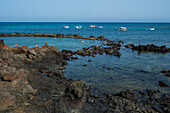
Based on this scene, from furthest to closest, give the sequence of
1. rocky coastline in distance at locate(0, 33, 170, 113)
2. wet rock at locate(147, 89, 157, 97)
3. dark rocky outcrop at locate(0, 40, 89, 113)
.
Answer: wet rock at locate(147, 89, 157, 97) < rocky coastline in distance at locate(0, 33, 170, 113) < dark rocky outcrop at locate(0, 40, 89, 113)

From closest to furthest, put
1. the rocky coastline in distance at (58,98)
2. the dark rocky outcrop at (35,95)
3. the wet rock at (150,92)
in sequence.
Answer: the dark rocky outcrop at (35,95) < the rocky coastline in distance at (58,98) < the wet rock at (150,92)

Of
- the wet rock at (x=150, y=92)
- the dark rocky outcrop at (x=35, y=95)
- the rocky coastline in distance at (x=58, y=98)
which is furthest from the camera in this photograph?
the wet rock at (x=150, y=92)

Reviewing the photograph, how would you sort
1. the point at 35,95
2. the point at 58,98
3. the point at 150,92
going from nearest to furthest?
1. the point at 35,95
2. the point at 58,98
3. the point at 150,92

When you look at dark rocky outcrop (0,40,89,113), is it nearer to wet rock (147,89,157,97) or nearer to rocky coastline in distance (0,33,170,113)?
rocky coastline in distance (0,33,170,113)

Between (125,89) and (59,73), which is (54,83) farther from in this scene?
(125,89)

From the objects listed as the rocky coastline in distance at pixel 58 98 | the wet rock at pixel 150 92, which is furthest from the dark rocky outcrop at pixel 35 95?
the wet rock at pixel 150 92

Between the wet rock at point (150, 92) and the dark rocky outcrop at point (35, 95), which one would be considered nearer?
the dark rocky outcrop at point (35, 95)

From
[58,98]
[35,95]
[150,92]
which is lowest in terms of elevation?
[150,92]

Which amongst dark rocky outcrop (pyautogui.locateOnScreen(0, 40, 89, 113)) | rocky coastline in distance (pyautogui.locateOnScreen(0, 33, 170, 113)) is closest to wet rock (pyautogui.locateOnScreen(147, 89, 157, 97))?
rocky coastline in distance (pyautogui.locateOnScreen(0, 33, 170, 113))

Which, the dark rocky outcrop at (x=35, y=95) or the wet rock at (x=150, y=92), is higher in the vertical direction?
the dark rocky outcrop at (x=35, y=95)

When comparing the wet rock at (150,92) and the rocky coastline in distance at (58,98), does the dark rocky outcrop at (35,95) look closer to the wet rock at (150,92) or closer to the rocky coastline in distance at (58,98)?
the rocky coastline in distance at (58,98)

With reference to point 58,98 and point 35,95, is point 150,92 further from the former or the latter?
point 35,95

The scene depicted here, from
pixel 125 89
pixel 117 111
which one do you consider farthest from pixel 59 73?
pixel 117 111

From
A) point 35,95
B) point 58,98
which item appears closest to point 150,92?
point 58,98
